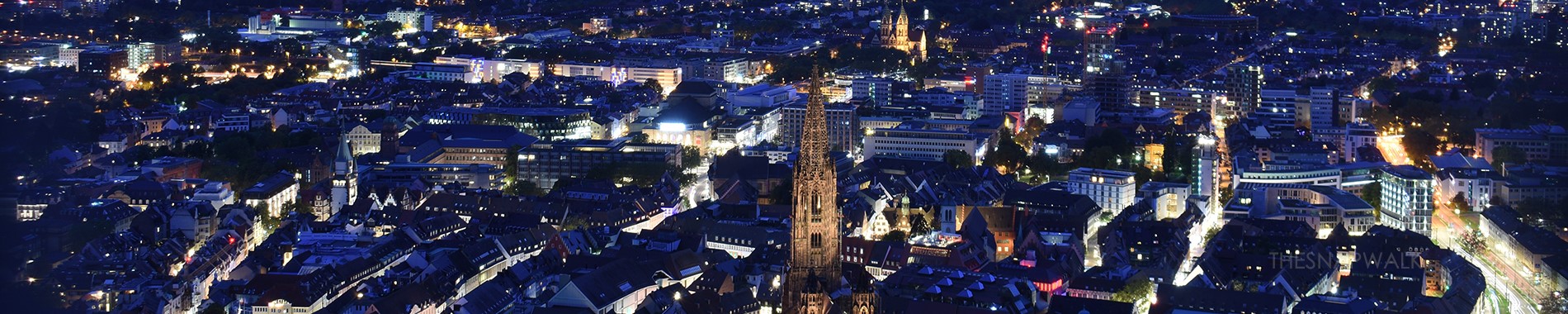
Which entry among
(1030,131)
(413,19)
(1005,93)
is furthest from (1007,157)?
(413,19)

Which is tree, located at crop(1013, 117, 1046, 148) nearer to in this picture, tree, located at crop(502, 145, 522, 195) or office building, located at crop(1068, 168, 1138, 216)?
Answer: office building, located at crop(1068, 168, 1138, 216)

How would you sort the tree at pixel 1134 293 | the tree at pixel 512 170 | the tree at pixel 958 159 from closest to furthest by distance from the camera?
1. the tree at pixel 1134 293
2. the tree at pixel 512 170
3. the tree at pixel 958 159

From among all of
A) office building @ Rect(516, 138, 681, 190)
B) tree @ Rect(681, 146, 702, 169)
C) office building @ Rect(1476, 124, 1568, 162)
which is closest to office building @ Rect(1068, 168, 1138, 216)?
office building @ Rect(1476, 124, 1568, 162)

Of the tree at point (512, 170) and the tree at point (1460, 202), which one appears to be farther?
the tree at point (512, 170)

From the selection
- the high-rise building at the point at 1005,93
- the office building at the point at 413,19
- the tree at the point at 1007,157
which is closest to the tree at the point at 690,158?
the tree at the point at 1007,157

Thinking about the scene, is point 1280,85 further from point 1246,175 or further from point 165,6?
point 165,6

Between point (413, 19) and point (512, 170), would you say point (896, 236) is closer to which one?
point (512, 170)

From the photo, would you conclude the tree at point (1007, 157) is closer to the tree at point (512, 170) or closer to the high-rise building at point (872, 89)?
the tree at point (512, 170)
